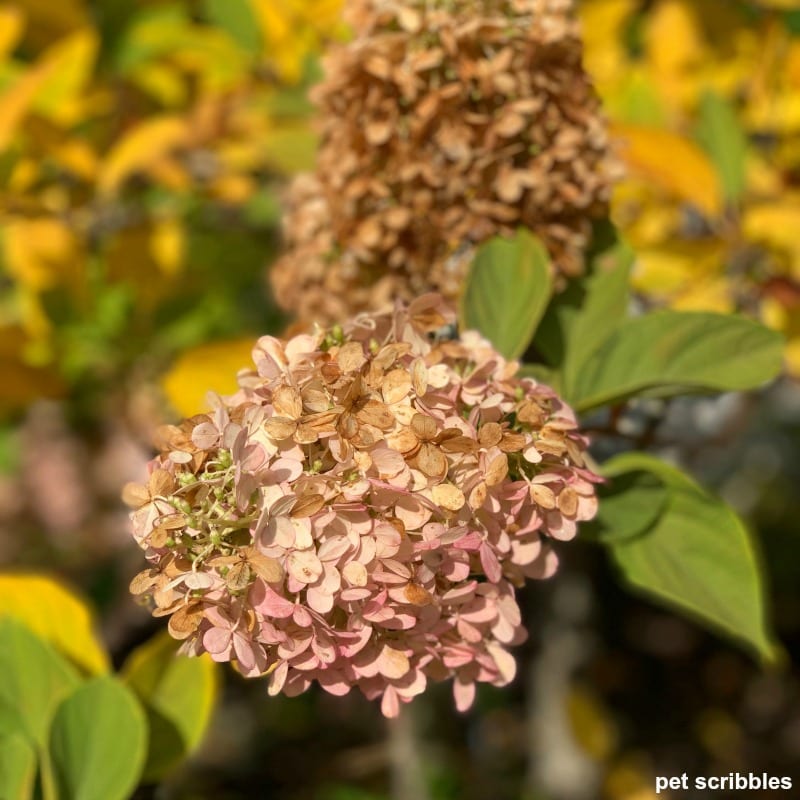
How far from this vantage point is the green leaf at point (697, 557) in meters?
0.74

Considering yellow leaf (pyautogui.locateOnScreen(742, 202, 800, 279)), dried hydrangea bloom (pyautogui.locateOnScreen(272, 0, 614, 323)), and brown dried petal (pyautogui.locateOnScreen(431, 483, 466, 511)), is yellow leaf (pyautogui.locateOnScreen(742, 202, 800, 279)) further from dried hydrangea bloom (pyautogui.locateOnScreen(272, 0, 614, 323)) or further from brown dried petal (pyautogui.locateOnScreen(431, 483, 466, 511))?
brown dried petal (pyautogui.locateOnScreen(431, 483, 466, 511))

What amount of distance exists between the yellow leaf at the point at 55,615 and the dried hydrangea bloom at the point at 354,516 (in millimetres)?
399

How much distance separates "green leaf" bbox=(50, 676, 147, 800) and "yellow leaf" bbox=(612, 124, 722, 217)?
0.83m

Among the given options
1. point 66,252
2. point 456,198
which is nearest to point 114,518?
point 66,252

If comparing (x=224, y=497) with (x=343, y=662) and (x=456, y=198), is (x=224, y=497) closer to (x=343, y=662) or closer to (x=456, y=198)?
(x=343, y=662)

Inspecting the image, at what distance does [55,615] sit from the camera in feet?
3.10

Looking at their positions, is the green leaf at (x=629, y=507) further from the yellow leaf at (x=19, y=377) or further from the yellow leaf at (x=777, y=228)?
the yellow leaf at (x=19, y=377)

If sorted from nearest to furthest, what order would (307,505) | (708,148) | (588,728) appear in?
(307,505) → (708,148) → (588,728)

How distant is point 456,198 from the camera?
809 millimetres

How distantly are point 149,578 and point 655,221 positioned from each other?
1091 mm

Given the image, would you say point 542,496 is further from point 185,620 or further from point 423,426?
point 185,620

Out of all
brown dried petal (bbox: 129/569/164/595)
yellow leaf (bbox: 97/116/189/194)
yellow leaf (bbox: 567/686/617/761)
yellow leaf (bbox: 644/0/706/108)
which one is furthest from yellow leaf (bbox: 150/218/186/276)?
yellow leaf (bbox: 567/686/617/761)

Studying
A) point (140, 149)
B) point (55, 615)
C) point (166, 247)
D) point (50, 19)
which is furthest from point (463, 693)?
point (50, 19)

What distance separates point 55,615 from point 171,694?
0.48 ft
